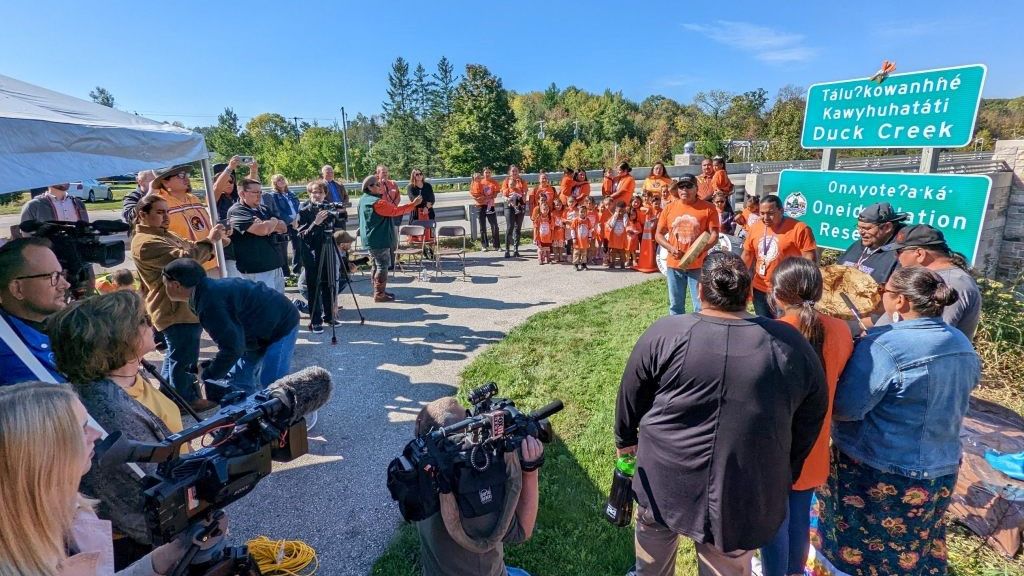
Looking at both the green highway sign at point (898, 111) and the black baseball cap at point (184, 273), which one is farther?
the green highway sign at point (898, 111)

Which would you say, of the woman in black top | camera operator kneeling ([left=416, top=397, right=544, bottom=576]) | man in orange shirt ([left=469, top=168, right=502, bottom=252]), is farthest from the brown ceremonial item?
man in orange shirt ([left=469, top=168, right=502, bottom=252])

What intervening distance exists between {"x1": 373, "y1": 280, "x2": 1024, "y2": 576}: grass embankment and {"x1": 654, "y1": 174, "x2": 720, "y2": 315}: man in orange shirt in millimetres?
940

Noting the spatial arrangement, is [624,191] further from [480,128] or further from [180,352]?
[480,128]

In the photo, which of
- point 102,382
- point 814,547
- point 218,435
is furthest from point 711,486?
point 102,382

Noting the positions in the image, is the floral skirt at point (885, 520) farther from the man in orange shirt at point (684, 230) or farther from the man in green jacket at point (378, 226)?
the man in green jacket at point (378, 226)

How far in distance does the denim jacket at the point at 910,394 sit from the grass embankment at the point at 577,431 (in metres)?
1.20

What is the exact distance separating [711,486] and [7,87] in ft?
17.6

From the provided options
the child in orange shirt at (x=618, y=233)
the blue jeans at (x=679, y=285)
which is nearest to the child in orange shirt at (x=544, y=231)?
the child in orange shirt at (x=618, y=233)

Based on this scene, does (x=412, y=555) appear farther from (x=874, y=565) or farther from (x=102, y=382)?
(x=874, y=565)

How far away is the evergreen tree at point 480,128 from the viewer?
35938 millimetres

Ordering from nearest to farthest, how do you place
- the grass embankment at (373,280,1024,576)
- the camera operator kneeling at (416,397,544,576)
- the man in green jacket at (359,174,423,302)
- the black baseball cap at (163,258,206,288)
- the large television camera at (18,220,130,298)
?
the camera operator kneeling at (416,397,544,576) < the grass embankment at (373,280,1024,576) < the black baseball cap at (163,258,206,288) < the large television camera at (18,220,130,298) < the man in green jacket at (359,174,423,302)

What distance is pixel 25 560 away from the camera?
1.22 metres

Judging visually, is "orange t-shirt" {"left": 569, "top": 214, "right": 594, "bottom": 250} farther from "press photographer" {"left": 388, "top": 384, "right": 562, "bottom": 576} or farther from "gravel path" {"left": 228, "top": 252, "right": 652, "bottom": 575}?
"press photographer" {"left": 388, "top": 384, "right": 562, "bottom": 576}

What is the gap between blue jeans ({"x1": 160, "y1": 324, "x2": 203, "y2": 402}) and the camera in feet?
14.1
